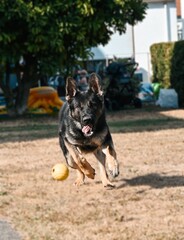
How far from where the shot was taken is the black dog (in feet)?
29.2

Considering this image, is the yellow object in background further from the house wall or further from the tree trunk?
the house wall

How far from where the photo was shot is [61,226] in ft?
23.7

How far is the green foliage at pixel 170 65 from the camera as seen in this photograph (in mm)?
24516

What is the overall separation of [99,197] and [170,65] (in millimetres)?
17707

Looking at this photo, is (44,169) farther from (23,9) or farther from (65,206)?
(23,9)

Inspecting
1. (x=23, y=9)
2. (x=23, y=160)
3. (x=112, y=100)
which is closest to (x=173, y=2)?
(x=112, y=100)

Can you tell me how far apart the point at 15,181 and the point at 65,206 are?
84.1 inches

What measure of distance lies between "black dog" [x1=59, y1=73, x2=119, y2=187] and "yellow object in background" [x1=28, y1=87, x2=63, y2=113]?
50.1ft

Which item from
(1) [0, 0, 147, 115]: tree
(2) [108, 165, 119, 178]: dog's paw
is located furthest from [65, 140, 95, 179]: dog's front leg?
(1) [0, 0, 147, 115]: tree

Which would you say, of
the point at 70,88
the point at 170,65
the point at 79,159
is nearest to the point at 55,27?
the point at 170,65

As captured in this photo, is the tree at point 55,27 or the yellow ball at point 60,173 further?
the tree at point 55,27

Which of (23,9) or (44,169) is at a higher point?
(23,9)

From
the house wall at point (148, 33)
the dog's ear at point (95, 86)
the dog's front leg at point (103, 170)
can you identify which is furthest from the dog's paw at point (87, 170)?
the house wall at point (148, 33)

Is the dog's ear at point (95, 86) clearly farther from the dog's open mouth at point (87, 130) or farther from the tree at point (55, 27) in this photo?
the tree at point (55, 27)
